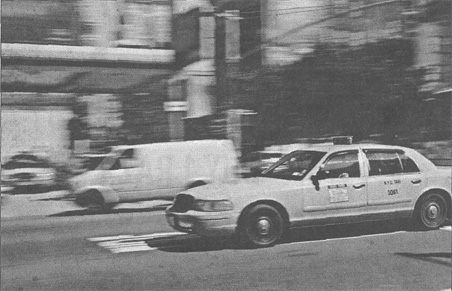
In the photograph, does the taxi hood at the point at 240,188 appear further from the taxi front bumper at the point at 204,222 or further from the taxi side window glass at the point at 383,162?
the taxi side window glass at the point at 383,162

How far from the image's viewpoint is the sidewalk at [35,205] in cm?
393

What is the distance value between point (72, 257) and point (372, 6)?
2.98m

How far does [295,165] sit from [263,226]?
0.54m

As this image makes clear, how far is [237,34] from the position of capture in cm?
453

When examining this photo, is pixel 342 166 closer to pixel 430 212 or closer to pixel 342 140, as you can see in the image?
pixel 342 140

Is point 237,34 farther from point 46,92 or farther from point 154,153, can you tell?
point 46,92

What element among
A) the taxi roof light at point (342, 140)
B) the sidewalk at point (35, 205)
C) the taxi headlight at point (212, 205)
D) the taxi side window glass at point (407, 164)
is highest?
the taxi roof light at point (342, 140)

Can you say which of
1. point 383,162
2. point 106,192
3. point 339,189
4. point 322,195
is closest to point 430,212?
point 383,162

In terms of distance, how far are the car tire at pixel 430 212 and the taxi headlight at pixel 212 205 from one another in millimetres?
1578

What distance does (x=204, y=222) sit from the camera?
438 cm

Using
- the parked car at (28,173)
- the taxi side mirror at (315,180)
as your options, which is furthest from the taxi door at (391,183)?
the parked car at (28,173)

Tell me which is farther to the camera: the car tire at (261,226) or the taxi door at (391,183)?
the taxi door at (391,183)

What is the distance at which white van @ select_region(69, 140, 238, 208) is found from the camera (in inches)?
159

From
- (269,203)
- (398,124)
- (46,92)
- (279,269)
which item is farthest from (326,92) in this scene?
(46,92)
